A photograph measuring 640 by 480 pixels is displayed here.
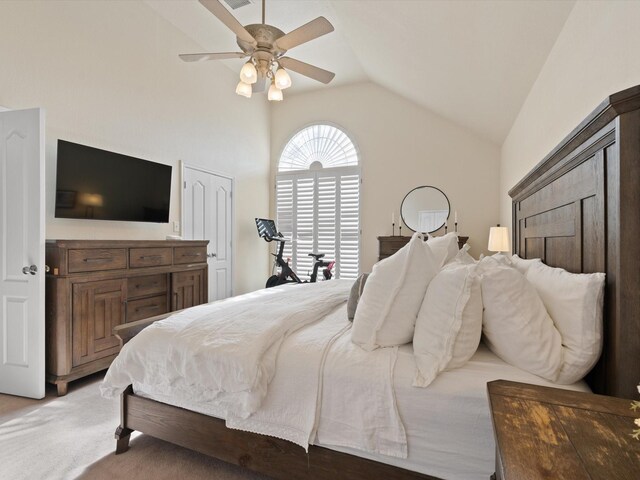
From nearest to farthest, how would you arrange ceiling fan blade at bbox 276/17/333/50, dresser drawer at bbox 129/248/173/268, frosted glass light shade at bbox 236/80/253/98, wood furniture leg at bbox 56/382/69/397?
ceiling fan blade at bbox 276/17/333/50 → wood furniture leg at bbox 56/382/69/397 → frosted glass light shade at bbox 236/80/253/98 → dresser drawer at bbox 129/248/173/268

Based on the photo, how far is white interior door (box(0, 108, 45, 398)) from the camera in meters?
2.38

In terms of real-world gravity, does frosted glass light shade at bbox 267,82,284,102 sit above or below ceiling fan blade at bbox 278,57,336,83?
below

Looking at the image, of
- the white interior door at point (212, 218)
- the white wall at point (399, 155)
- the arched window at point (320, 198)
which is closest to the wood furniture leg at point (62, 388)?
the white interior door at point (212, 218)

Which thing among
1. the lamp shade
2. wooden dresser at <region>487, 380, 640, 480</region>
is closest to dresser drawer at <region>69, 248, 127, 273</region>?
wooden dresser at <region>487, 380, 640, 480</region>

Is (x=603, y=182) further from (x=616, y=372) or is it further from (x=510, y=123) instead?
(x=510, y=123)

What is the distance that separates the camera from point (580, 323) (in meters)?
1.15

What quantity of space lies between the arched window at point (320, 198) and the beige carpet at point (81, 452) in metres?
3.69

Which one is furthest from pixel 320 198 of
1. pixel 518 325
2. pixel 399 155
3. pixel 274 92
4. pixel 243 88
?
pixel 518 325

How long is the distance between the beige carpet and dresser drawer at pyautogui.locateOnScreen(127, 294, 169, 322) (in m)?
0.85

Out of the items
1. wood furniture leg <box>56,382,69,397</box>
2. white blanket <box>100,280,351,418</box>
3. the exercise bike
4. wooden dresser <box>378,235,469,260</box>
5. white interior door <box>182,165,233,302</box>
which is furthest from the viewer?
the exercise bike

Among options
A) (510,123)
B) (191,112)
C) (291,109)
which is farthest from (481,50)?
(291,109)

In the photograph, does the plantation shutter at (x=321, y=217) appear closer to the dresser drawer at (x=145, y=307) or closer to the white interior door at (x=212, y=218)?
the white interior door at (x=212, y=218)

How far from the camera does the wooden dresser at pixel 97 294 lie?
245 cm

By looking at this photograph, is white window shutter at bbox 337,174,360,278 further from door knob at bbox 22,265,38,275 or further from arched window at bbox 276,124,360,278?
door knob at bbox 22,265,38,275
